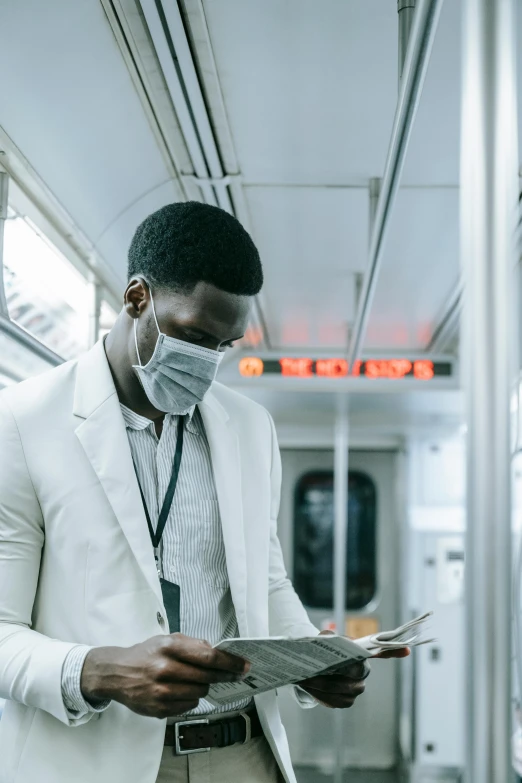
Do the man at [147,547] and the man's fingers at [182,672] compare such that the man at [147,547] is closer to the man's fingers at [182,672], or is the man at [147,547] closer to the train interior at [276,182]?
the man's fingers at [182,672]

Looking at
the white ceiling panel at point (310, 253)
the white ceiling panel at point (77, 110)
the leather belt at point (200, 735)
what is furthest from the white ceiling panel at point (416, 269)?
the leather belt at point (200, 735)

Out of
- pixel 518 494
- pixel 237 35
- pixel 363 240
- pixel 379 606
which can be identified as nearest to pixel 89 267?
pixel 363 240

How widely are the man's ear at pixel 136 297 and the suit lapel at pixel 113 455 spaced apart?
0.55 feet

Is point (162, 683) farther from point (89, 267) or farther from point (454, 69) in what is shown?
point (89, 267)

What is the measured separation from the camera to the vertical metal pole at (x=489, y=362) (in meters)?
1.03

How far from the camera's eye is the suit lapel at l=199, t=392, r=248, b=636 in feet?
5.77

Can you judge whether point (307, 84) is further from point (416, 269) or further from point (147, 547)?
point (416, 269)

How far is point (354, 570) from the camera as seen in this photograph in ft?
27.2

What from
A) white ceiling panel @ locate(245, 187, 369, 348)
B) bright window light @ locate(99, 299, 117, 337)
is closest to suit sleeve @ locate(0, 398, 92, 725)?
white ceiling panel @ locate(245, 187, 369, 348)

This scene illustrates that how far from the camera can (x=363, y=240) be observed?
4473 mm

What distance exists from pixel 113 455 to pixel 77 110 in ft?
5.35

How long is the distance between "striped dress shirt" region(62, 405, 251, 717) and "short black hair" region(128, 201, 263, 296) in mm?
305

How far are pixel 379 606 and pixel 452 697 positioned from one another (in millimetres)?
1033

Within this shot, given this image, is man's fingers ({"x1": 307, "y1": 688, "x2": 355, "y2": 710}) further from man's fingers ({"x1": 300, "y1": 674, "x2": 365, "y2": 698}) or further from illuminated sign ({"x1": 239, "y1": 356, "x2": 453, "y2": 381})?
illuminated sign ({"x1": 239, "y1": 356, "x2": 453, "y2": 381})
